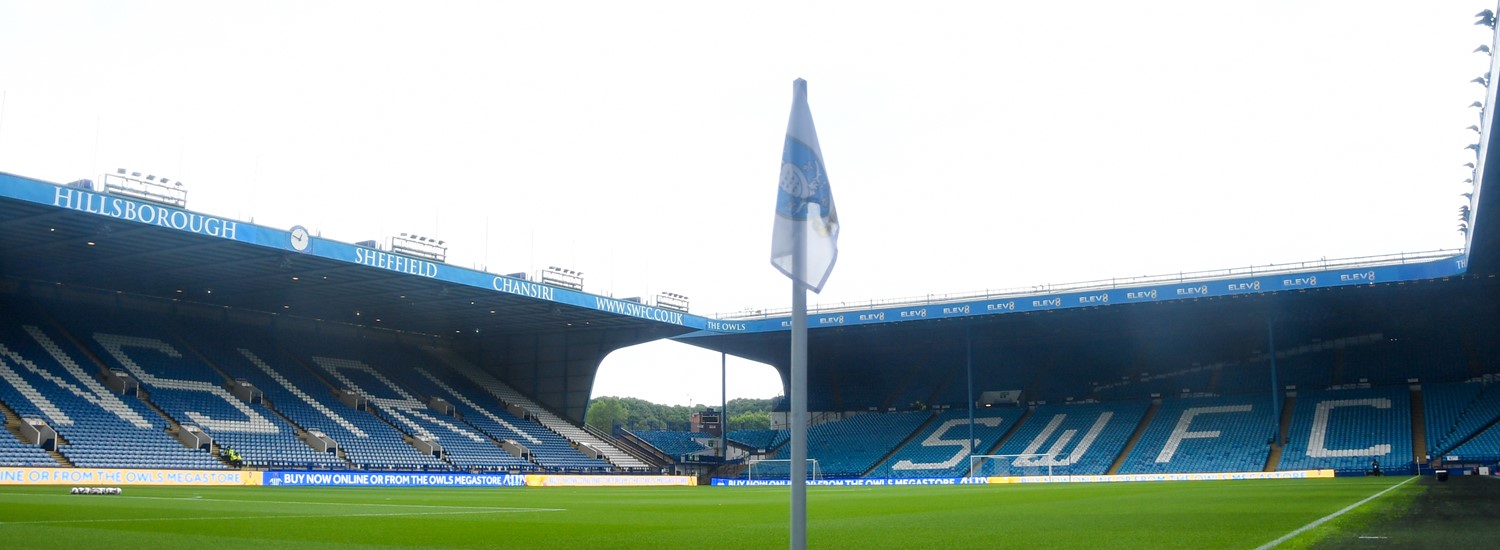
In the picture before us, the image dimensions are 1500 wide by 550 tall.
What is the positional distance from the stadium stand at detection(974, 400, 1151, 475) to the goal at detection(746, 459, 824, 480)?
346 inches

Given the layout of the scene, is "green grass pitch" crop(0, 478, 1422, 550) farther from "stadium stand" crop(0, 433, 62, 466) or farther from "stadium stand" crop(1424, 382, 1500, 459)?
"stadium stand" crop(1424, 382, 1500, 459)

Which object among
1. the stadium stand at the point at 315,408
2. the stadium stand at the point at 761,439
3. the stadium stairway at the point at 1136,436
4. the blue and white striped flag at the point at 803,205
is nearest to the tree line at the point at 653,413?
the stadium stand at the point at 761,439

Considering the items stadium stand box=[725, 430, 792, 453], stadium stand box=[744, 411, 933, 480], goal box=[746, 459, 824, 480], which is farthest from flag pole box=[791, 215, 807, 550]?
stadium stand box=[725, 430, 792, 453]

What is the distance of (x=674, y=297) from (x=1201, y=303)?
24.3 metres

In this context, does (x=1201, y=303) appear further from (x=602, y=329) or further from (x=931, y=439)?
(x=602, y=329)

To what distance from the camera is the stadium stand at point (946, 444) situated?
5244cm

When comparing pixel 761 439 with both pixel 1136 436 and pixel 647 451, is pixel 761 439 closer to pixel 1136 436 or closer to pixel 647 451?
pixel 647 451

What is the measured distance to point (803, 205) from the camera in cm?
613

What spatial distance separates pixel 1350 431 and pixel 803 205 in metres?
49.1

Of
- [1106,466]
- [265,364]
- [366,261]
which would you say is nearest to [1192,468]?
[1106,466]

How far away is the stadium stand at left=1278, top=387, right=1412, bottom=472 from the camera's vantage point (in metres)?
44.7

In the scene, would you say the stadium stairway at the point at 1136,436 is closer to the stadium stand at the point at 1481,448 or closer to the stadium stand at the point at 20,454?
the stadium stand at the point at 1481,448

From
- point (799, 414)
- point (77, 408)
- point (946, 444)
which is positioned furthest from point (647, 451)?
point (799, 414)

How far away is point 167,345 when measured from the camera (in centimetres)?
4494
